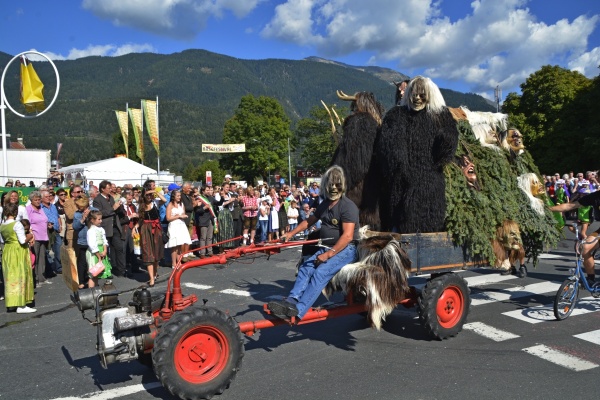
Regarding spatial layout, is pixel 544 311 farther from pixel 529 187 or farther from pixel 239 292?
pixel 239 292

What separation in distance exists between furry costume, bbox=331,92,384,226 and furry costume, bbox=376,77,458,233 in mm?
401

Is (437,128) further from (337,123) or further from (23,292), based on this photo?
(23,292)

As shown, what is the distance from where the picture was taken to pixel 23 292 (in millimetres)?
7918

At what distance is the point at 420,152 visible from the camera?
5762mm

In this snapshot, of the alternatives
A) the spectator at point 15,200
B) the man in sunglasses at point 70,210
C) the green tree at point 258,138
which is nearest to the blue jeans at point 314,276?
the spectator at point 15,200

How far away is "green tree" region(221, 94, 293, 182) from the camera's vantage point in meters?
69.1

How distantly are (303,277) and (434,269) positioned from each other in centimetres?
158

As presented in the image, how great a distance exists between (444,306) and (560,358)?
1.29 metres

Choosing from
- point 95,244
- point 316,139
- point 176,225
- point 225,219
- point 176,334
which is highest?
point 316,139

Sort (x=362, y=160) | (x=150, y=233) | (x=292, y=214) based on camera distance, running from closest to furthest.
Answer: (x=362, y=160)
(x=150, y=233)
(x=292, y=214)

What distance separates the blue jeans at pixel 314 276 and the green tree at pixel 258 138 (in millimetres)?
63588

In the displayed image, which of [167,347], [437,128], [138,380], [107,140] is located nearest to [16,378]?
[138,380]

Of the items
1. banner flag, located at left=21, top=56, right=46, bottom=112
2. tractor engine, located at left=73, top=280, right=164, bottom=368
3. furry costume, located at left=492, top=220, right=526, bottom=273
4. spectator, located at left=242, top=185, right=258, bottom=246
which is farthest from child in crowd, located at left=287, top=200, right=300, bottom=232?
tractor engine, located at left=73, top=280, right=164, bottom=368

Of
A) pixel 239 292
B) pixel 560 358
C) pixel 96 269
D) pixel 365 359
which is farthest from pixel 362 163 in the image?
pixel 96 269
